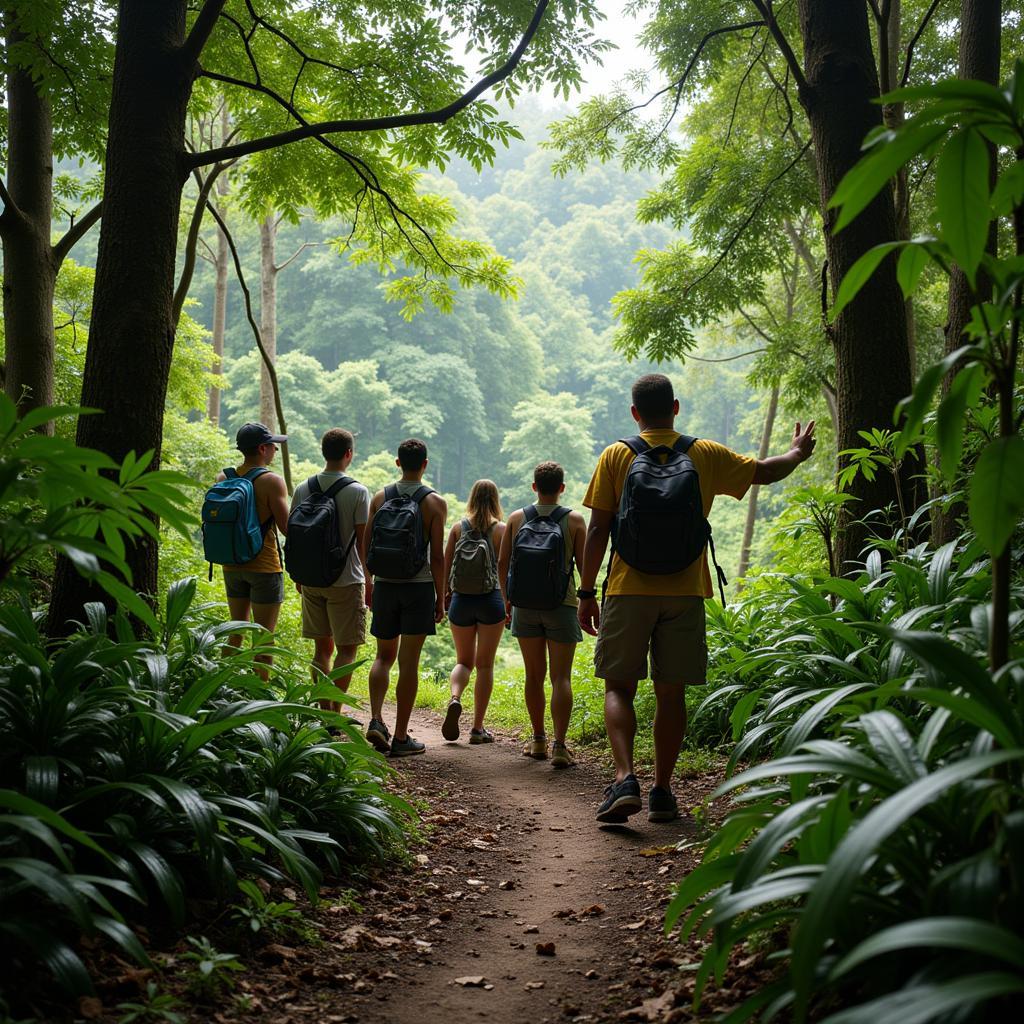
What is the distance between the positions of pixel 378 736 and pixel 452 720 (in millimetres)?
733

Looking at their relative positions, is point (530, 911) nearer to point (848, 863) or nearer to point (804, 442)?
point (848, 863)

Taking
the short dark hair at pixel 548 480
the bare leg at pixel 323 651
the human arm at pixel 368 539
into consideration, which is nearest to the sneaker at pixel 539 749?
the bare leg at pixel 323 651

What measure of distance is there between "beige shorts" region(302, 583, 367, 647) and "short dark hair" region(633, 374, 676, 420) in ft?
7.15

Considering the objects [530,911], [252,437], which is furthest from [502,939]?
[252,437]

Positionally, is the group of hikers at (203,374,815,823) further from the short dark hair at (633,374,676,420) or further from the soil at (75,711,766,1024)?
the soil at (75,711,766,1024)

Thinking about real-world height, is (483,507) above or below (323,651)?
above

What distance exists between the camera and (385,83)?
5609 mm

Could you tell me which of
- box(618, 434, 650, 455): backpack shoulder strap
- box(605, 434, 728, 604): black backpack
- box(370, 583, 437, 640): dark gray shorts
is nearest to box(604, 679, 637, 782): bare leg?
box(605, 434, 728, 604): black backpack

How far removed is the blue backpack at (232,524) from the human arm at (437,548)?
1010 mm

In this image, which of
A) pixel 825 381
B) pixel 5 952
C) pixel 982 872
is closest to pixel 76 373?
pixel 5 952

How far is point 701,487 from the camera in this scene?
3.61m

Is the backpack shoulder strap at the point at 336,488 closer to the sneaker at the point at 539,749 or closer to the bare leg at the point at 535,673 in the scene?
the bare leg at the point at 535,673

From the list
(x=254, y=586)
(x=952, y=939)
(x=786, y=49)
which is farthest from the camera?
(x=254, y=586)

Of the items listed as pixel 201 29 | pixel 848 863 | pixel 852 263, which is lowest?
pixel 848 863
